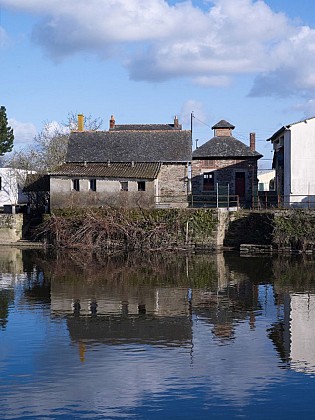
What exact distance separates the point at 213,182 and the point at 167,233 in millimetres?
9879

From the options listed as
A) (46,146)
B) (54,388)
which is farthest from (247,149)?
(54,388)

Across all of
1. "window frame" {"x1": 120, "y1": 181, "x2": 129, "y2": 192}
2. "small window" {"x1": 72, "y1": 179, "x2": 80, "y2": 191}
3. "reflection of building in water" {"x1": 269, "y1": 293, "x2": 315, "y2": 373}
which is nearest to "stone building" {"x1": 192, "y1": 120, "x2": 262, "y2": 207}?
"window frame" {"x1": 120, "y1": 181, "x2": 129, "y2": 192}

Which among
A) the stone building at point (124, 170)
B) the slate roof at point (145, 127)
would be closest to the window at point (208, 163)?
the stone building at point (124, 170)

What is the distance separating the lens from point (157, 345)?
16125mm

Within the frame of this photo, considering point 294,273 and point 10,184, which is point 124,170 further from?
point 294,273

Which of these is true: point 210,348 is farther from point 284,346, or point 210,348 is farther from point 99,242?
point 99,242

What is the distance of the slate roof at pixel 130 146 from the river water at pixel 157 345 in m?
16.3

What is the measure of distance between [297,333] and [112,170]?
25.8 metres

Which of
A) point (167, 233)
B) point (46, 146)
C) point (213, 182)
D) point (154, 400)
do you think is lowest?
point (154, 400)

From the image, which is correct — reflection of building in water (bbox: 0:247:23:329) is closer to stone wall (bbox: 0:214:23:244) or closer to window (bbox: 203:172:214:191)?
stone wall (bbox: 0:214:23:244)

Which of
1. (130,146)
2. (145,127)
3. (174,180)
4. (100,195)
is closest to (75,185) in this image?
(100,195)

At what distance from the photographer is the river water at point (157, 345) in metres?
12.1

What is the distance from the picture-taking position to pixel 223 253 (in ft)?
123

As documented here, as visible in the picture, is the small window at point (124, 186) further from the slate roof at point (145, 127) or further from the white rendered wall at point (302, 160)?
the slate roof at point (145, 127)
